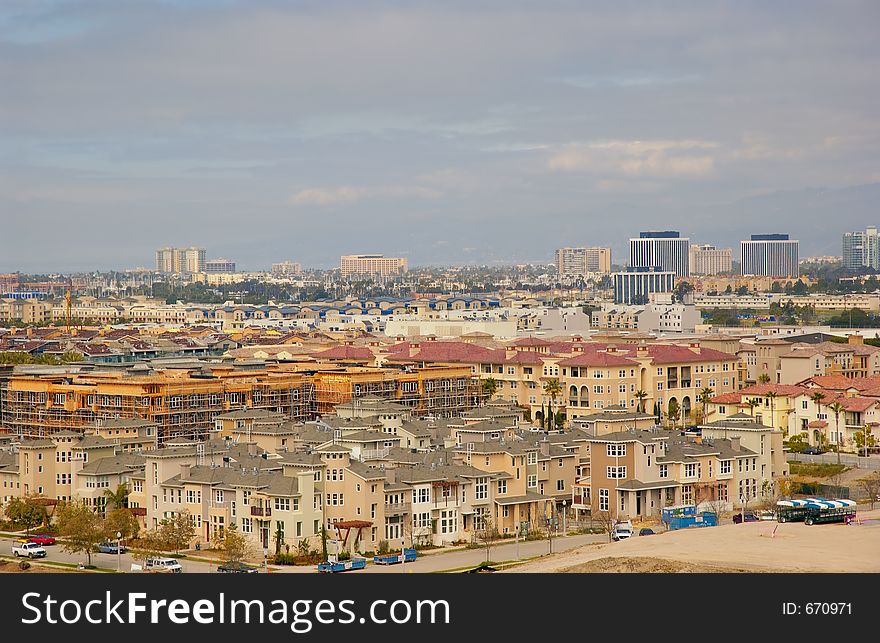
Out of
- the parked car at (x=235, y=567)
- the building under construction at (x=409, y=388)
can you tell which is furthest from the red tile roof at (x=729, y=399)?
the parked car at (x=235, y=567)

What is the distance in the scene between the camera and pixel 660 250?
5000 inches

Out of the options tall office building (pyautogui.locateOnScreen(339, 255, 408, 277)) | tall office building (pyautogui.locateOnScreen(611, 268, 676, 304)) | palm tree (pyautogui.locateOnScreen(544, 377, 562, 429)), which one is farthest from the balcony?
tall office building (pyautogui.locateOnScreen(339, 255, 408, 277))

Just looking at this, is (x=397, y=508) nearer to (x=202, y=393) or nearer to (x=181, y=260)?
(x=202, y=393)

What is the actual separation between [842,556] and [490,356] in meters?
18.3

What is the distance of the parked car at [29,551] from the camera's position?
19453 mm

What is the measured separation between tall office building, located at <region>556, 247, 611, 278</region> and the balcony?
12213cm

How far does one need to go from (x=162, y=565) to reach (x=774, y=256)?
112 metres

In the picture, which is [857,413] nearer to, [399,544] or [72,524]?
[399,544]

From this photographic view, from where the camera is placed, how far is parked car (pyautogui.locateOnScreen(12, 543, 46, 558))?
19453mm

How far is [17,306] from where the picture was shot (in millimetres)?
77062

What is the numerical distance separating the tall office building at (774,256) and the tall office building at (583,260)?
17393 mm

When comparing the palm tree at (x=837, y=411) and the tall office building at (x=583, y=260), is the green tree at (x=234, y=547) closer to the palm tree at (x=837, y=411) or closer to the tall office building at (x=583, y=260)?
the palm tree at (x=837, y=411)

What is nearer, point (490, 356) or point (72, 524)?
point (72, 524)
